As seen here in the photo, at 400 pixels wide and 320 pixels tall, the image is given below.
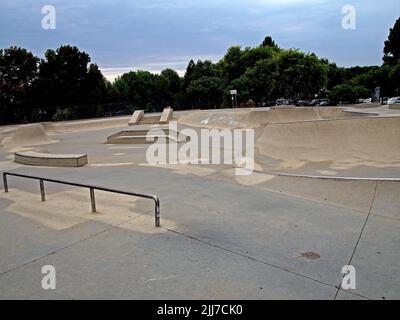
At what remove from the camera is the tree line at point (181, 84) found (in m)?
38.6

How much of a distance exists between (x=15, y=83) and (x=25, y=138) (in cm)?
2289

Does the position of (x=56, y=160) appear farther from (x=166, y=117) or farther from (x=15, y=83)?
(x=15, y=83)

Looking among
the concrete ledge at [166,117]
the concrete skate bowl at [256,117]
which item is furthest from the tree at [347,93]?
the concrete ledge at [166,117]

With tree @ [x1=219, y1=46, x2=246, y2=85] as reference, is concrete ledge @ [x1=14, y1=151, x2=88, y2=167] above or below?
below

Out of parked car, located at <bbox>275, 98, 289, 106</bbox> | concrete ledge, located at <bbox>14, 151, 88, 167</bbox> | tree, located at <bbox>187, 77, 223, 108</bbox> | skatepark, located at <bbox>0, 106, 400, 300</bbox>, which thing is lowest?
skatepark, located at <bbox>0, 106, 400, 300</bbox>

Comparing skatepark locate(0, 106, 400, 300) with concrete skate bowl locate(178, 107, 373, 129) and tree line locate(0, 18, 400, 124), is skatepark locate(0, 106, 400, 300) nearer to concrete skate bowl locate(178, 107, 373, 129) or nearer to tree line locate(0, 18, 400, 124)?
concrete skate bowl locate(178, 107, 373, 129)

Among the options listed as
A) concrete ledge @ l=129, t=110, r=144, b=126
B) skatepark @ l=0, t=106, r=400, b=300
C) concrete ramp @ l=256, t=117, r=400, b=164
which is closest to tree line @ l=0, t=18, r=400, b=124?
concrete ledge @ l=129, t=110, r=144, b=126

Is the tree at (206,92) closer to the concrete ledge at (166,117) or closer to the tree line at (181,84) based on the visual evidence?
the tree line at (181,84)

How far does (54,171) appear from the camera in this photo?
10.5 m

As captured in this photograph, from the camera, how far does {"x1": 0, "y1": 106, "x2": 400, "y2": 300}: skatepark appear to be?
3.69 metres

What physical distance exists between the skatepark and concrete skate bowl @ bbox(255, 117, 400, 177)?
387 millimetres

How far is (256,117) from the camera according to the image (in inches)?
981

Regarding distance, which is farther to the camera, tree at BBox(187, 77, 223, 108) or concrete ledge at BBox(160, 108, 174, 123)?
tree at BBox(187, 77, 223, 108)

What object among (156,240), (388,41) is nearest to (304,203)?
(156,240)
